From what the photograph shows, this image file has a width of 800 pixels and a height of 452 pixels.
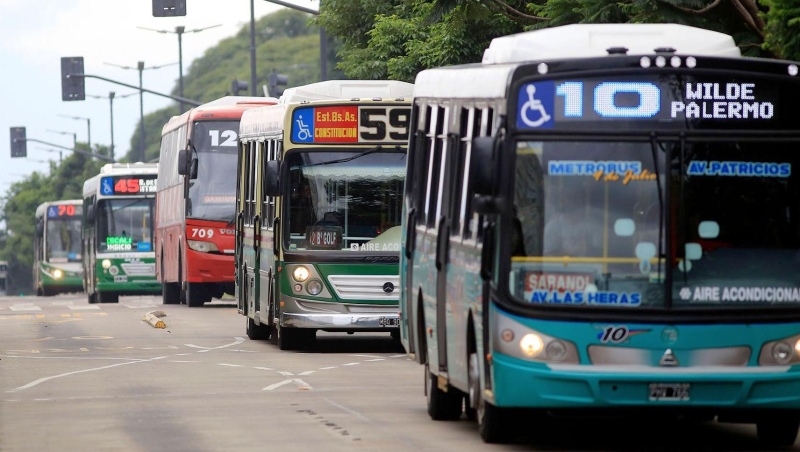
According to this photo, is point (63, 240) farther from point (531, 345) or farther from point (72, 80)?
point (531, 345)

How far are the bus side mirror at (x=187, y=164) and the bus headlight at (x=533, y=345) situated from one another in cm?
2504

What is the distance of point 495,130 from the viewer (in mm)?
12484

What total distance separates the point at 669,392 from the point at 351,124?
10.9 metres

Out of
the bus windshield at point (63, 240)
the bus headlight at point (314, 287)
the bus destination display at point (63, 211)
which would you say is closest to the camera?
the bus headlight at point (314, 287)

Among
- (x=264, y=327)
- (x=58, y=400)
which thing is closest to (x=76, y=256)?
(x=264, y=327)

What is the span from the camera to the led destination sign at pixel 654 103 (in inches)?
484

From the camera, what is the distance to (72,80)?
58.3 meters

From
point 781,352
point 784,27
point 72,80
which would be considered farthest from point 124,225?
point 781,352

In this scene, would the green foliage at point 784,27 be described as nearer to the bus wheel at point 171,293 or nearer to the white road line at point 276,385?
the white road line at point 276,385

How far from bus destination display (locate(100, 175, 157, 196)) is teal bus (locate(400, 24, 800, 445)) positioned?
36551 millimetres

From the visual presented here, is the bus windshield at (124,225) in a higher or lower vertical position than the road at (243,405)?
lower

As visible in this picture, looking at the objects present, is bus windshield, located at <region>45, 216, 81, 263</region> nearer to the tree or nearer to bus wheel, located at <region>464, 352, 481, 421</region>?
the tree

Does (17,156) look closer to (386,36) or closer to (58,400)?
(386,36)

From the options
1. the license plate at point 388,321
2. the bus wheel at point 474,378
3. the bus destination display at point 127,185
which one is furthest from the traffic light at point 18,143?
the bus wheel at point 474,378
